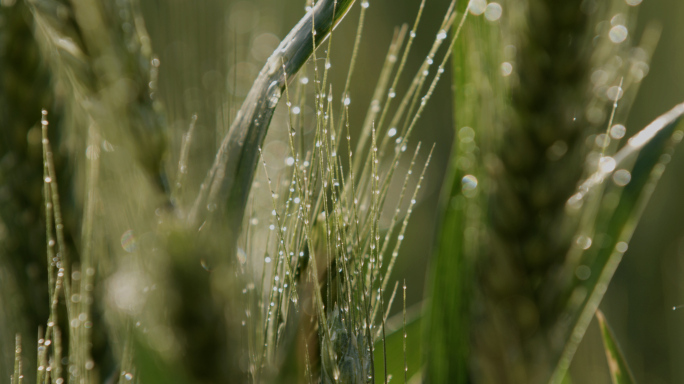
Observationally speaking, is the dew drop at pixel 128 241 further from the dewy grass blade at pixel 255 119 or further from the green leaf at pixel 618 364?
the green leaf at pixel 618 364

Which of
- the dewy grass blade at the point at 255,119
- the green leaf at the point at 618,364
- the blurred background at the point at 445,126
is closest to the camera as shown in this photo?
the dewy grass blade at the point at 255,119

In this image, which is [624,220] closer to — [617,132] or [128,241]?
[617,132]

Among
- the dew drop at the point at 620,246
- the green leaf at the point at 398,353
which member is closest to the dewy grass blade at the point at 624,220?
the dew drop at the point at 620,246

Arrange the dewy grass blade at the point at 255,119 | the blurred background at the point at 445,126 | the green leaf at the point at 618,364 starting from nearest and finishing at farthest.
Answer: the dewy grass blade at the point at 255,119 → the green leaf at the point at 618,364 → the blurred background at the point at 445,126

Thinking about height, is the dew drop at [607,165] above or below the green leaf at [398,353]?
above

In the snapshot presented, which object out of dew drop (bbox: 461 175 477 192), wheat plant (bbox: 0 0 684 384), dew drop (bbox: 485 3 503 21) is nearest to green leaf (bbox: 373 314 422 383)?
wheat plant (bbox: 0 0 684 384)

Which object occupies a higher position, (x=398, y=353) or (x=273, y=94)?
(x=273, y=94)

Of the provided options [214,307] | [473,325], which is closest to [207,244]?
[214,307]

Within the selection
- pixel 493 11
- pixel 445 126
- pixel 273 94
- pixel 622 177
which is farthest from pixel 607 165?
pixel 445 126

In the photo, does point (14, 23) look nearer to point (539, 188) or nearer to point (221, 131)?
point (221, 131)

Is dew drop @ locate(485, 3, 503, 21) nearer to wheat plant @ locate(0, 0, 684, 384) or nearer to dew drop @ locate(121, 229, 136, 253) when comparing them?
wheat plant @ locate(0, 0, 684, 384)
